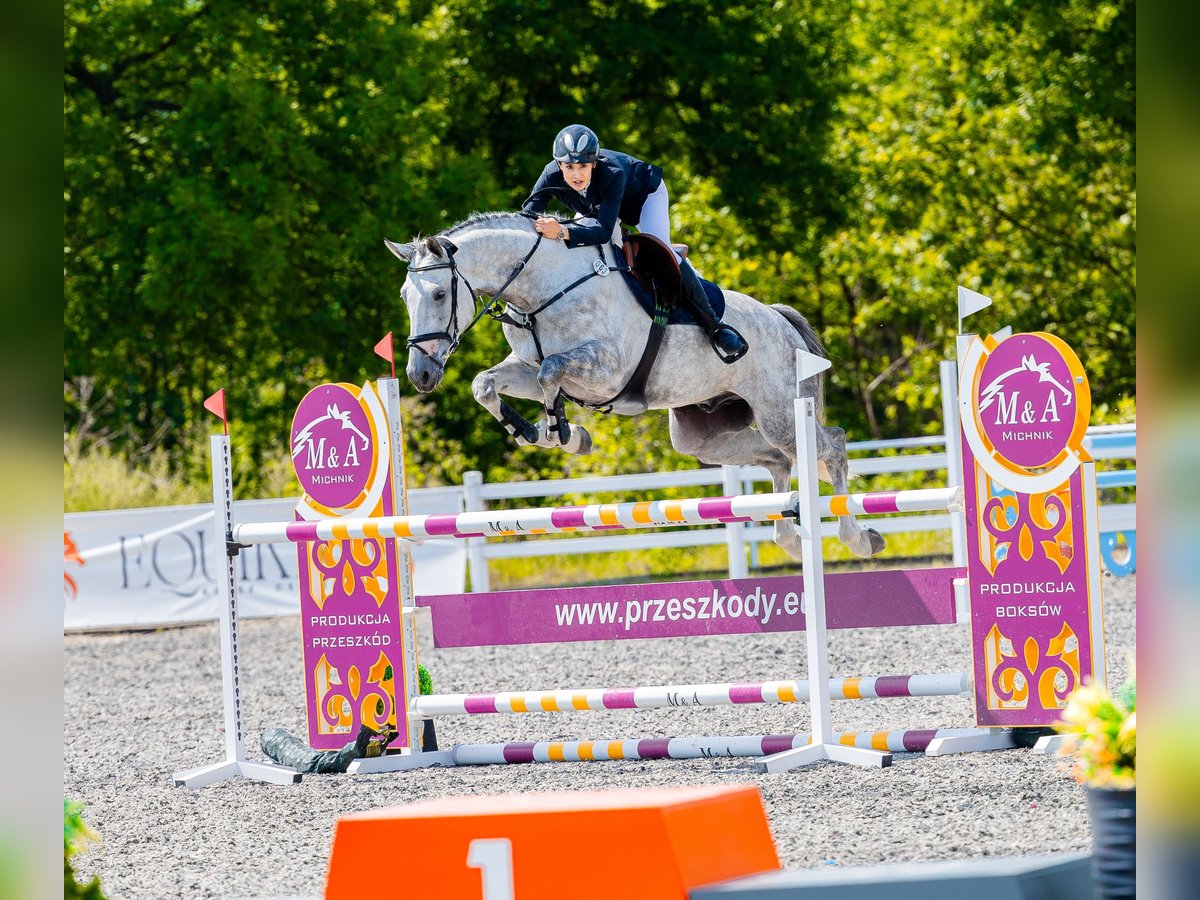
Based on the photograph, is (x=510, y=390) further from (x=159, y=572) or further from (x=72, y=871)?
(x=159, y=572)

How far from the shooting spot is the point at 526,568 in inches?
607

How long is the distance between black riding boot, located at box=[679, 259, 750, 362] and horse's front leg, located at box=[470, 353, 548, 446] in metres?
0.68

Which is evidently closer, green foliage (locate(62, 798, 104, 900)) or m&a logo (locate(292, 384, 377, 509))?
green foliage (locate(62, 798, 104, 900))

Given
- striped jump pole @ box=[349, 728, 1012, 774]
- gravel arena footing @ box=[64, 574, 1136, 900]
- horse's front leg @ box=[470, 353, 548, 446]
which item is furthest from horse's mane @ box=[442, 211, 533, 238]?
gravel arena footing @ box=[64, 574, 1136, 900]

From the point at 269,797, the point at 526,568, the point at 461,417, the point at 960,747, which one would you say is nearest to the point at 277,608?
the point at 526,568

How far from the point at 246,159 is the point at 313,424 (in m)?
11.0

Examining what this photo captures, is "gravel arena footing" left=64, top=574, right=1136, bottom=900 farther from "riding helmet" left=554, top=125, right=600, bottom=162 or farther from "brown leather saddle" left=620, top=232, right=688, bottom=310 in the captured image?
"riding helmet" left=554, top=125, right=600, bottom=162

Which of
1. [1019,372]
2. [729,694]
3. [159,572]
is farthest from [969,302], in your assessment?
[159,572]

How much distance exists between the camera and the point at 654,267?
5742mm

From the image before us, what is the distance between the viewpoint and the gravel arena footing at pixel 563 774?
12.3 ft

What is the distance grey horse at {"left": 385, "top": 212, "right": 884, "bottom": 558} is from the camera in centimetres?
520

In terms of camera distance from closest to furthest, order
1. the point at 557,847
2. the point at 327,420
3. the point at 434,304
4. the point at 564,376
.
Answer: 1. the point at 557,847
2. the point at 434,304
3. the point at 564,376
4. the point at 327,420

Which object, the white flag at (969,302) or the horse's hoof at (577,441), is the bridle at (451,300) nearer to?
the horse's hoof at (577,441)

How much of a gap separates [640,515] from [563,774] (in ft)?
3.64
